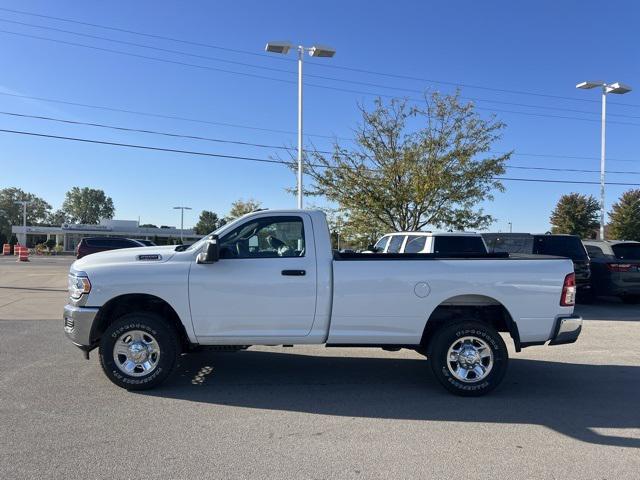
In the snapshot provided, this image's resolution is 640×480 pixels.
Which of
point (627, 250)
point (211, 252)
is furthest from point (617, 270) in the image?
point (211, 252)

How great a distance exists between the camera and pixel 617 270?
1376cm

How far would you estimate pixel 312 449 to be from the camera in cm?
428

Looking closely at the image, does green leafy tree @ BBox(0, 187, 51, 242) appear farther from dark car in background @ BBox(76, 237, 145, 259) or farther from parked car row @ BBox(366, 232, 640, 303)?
parked car row @ BBox(366, 232, 640, 303)

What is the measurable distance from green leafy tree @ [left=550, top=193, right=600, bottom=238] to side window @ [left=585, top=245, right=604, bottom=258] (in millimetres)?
41559

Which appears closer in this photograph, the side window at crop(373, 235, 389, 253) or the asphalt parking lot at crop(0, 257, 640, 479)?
the asphalt parking lot at crop(0, 257, 640, 479)

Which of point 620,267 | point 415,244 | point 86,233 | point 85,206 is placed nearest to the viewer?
point 415,244

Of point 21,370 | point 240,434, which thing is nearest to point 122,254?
point 21,370

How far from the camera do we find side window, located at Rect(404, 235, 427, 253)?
1191 centimetres

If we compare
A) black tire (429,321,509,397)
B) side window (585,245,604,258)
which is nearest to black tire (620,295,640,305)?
side window (585,245,604,258)

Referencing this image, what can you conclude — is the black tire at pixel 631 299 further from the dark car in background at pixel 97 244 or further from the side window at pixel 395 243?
the dark car in background at pixel 97 244

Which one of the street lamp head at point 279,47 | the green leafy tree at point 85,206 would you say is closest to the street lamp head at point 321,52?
the street lamp head at point 279,47

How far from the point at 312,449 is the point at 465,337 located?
2322 mm

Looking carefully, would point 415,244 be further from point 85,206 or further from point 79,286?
point 85,206

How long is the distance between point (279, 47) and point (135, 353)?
1328cm
